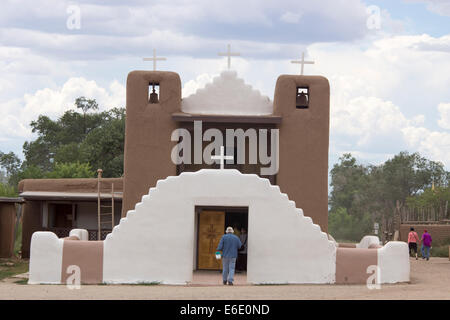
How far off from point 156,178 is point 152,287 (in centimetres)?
581

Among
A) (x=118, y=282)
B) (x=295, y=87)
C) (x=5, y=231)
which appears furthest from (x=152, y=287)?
(x=5, y=231)

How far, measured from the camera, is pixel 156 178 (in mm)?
23141

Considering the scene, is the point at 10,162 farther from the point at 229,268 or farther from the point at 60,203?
the point at 229,268

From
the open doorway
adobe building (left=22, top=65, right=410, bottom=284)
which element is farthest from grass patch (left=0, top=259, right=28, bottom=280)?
the open doorway

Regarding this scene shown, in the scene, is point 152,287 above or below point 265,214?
below

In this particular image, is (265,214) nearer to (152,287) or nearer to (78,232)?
(152,287)

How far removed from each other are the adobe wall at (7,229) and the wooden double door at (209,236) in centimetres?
1052

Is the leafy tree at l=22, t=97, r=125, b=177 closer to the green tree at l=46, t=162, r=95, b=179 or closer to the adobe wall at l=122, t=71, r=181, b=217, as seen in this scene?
the green tree at l=46, t=162, r=95, b=179

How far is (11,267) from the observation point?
25312 mm

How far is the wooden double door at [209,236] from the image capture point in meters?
21.5

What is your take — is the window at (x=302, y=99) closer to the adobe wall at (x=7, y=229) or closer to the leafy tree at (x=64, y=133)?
the adobe wall at (x=7, y=229)

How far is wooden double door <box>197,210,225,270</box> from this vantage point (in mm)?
21453

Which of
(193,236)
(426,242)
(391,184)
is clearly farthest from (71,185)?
(391,184)

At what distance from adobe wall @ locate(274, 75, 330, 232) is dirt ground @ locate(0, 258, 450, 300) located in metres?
4.66
